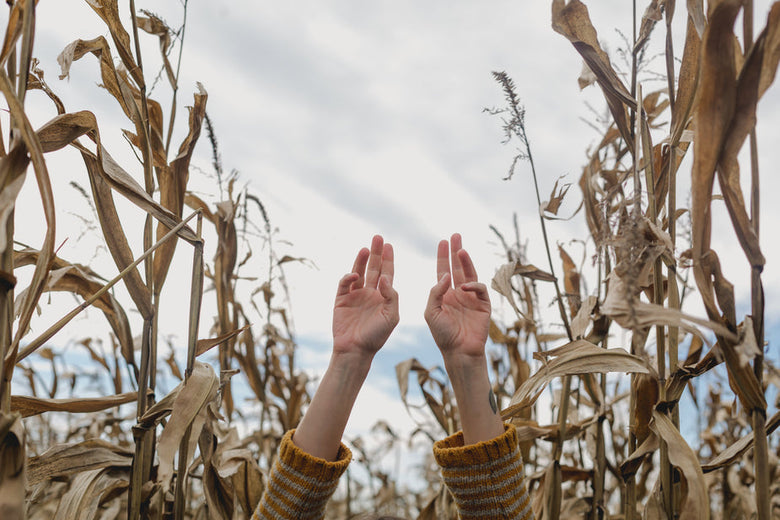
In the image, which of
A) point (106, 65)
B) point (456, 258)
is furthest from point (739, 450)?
point (106, 65)

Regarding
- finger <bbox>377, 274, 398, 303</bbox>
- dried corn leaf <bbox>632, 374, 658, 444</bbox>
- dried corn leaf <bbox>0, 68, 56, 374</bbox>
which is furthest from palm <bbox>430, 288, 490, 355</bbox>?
dried corn leaf <bbox>0, 68, 56, 374</bbox>

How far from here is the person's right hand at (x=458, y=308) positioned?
4.04 ft

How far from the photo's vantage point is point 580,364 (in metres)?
1.00

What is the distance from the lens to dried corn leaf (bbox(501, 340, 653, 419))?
37.7 inches

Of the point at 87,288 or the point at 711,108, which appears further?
the point at 87,288

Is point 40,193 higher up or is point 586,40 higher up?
point 586,40

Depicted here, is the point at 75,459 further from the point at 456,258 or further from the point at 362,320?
the point at 456,258

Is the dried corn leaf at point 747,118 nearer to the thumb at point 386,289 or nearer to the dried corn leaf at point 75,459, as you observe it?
the thumb at point 386,289

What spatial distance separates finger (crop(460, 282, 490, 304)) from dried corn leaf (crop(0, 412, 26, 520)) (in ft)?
2.86

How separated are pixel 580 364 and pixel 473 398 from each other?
29 cm

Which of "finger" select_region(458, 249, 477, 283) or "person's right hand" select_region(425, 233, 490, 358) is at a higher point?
"finger" select_region(458, 249, 477, 283)

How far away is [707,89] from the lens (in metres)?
0.71

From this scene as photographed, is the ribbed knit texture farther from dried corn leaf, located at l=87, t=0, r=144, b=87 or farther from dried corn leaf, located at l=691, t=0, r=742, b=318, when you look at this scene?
dried corn leaf, located at l=87, t=0, r=144, b=87

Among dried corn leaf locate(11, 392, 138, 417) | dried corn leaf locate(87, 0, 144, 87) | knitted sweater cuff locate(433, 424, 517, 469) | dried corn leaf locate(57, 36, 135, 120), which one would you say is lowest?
knitted sweater cuff locate(433, 424, 517, 469)
